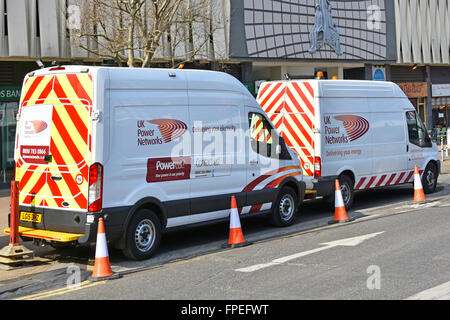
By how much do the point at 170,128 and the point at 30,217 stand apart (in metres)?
2.42

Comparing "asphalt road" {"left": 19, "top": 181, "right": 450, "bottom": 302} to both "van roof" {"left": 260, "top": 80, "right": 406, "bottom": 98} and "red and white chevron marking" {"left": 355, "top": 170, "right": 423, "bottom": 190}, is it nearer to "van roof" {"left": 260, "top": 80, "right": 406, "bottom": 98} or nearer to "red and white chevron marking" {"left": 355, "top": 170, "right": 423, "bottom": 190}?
"red and white chevron marking" {"left": 355, "top": 170, "right": 423, "bottom": 190}

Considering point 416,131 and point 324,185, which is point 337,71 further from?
point 324,185

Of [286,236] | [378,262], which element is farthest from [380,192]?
[378,262]

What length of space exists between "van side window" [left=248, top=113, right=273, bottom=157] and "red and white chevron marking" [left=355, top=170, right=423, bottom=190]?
3217mm

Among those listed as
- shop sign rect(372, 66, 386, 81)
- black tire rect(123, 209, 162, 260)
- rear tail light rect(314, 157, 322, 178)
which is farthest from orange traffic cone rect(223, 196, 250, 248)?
shop sign rect(372, 66, 386, 81)

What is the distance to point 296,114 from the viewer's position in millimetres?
12891

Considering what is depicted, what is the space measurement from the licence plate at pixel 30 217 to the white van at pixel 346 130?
572cm

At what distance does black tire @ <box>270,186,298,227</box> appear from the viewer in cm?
1130

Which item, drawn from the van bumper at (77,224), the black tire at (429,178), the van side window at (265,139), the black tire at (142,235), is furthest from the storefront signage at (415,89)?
the van bumper at (77,224)

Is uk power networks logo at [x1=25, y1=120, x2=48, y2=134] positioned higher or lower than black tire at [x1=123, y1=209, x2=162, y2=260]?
higher

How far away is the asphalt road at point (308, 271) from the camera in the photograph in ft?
22.1

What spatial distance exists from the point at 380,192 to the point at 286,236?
693cm

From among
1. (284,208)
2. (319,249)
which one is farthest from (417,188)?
(319,249)

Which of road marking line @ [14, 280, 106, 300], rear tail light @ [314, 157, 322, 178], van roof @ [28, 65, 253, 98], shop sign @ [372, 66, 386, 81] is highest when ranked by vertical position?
shop sign @ [372, 66, 386, 81]
